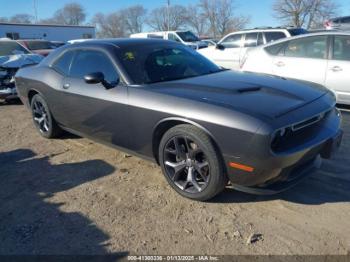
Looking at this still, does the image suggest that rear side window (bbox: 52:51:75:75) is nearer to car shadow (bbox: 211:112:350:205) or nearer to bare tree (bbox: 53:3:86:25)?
car shadow (bbox: 211:112:350:205)

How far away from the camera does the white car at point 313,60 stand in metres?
5.92

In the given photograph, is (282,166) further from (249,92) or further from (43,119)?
(43,119)

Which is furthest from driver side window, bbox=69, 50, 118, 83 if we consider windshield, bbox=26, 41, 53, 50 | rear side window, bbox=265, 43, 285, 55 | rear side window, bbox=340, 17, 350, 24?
rear side window, bbox=340, 17, 350, 24

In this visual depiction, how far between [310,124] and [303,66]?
3511mm

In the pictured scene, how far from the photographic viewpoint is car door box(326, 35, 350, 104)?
5848 mm

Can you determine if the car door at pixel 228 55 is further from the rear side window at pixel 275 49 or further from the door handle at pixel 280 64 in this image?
the door handle at pixel 280 64

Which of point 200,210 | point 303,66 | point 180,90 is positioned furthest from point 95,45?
point 303,66

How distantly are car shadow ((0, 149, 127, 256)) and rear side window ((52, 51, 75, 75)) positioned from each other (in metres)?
1.20

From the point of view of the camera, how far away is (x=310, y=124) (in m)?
3.14

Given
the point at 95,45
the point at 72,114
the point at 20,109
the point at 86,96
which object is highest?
the point at 95,45

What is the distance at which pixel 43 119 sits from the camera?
5.48 metres

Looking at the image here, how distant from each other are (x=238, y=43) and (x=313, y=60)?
5143mm

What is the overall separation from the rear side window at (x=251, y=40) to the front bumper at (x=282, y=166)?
315 inches

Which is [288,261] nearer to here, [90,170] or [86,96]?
[90,170]
